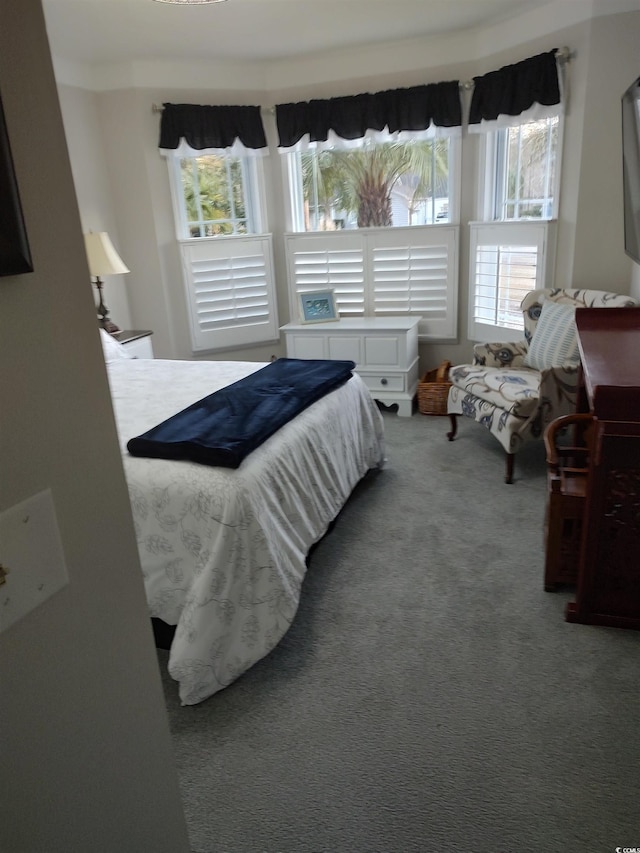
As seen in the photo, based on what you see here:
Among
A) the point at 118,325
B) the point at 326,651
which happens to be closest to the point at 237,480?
the point at 326,651

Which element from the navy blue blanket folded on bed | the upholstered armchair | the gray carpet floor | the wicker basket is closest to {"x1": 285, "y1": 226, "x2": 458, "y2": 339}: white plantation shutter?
the wicker basket

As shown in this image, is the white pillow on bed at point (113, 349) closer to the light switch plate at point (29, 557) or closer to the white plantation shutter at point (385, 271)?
the white plantation shutter at point (385, 271)

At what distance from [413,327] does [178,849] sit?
3.86m

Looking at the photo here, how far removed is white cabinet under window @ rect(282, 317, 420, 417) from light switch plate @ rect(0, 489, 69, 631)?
3.81 m

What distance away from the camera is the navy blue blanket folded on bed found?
6.92 feet

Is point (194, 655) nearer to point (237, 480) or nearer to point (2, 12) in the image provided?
point (237, 480)

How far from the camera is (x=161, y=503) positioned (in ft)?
6.59

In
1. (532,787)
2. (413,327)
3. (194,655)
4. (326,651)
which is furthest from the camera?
(413,327)

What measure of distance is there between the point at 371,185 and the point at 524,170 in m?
1.16

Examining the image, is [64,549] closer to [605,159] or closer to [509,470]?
[509,470]

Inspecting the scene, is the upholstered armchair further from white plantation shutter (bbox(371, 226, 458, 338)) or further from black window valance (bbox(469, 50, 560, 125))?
black window valance (bbox(469, 50, 560, 125))

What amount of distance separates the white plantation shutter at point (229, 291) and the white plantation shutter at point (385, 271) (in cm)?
25

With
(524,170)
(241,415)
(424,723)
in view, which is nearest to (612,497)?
(424,723)

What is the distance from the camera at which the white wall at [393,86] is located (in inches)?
138
